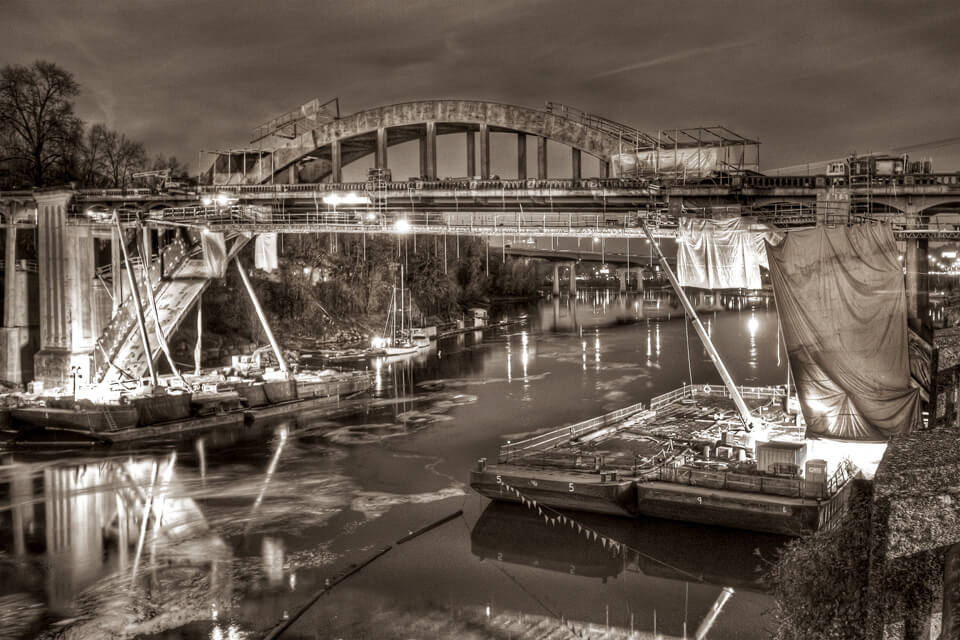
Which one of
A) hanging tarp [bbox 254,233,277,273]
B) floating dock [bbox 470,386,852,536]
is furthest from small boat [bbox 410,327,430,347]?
floating dock [bbox 470,386,852,536]

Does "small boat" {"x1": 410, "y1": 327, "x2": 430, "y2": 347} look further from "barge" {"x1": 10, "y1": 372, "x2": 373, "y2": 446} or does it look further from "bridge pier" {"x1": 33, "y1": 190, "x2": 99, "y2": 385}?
"bridge pier" {"x1": 33, "y1": 190, "x2": 99, "y2": 385}

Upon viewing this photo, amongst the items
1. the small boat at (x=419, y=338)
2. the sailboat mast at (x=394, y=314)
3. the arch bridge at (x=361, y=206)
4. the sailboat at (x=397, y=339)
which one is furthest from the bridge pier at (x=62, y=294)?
the small boat at (x=419, y=338)

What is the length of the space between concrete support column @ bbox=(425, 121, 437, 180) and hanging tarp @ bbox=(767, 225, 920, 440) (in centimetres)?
1974

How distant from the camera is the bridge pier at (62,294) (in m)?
32.4

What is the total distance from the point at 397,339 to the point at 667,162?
114 feet

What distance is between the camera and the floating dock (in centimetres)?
1689

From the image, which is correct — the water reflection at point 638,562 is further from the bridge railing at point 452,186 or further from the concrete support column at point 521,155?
the concrete support column at point 521,155

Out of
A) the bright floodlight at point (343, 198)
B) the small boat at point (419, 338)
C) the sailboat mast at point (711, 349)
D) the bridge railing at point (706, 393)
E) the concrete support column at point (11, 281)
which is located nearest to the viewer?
the sailboat mast at point (711, 349)

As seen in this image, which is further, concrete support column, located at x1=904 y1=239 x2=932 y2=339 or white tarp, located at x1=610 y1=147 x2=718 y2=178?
white tarp, located at x1=610 y1=147 x2=718 y2=178

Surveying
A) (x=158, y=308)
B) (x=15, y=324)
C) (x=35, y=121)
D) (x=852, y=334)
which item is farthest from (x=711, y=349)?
(x=35, y=121)

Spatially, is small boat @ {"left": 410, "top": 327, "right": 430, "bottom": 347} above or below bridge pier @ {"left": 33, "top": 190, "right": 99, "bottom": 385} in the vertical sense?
below

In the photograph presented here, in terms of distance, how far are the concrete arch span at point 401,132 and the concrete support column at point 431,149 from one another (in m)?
0.05

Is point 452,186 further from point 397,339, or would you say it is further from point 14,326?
point 397,339

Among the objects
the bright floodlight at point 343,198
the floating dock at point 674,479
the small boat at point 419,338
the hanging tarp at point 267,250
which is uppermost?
the bright floodlight at point 343,198
